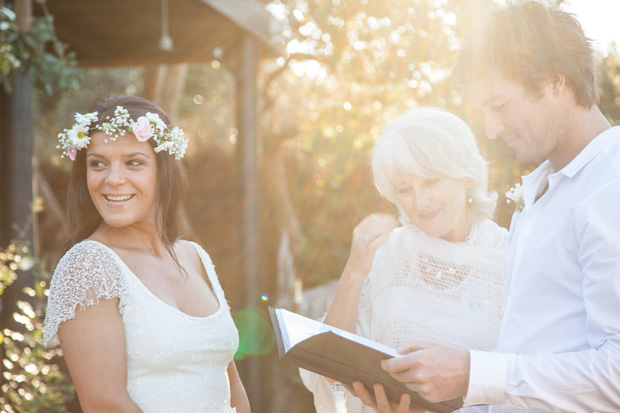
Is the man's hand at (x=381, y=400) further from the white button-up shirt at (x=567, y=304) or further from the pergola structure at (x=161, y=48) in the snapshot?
the pergola structure at (x=161, y=48)

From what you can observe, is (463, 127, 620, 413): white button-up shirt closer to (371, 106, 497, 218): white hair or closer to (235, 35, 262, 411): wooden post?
(371, 106, 497, 218): white hair

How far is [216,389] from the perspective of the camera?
8.63 ft

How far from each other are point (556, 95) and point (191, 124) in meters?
13.9

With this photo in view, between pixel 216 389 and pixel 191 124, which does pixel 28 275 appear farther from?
pixel 191 124

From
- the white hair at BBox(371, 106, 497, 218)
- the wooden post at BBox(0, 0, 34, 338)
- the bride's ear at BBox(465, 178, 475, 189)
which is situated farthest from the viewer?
the wooden post at BBox(0, 0, 34, 338)

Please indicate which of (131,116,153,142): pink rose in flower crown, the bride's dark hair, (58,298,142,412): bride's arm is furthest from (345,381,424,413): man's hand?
(131,116,153,142): pink rose in flower crown

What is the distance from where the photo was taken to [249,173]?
610 cm

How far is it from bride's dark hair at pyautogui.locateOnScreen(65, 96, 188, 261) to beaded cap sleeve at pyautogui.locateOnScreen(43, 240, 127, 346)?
0.25 m

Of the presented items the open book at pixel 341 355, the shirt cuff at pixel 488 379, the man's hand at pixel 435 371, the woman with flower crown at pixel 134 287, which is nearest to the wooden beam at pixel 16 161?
the woman with flower crown at pixel 134 287

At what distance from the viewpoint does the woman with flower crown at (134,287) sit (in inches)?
89.2

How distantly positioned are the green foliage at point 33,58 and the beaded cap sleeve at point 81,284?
209cm

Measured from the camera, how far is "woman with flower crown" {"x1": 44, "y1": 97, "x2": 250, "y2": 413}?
7.43 feet

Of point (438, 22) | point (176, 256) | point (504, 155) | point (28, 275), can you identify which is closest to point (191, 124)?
point (438, 22)

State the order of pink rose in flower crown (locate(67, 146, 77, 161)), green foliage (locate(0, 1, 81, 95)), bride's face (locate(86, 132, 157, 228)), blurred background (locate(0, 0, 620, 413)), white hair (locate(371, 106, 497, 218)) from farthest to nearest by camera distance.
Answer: blurred background (locate(0, 0, 620, 413))
green foliage (locate(0, 1, 81, 95))
white hair (locate(371, 106, 497, 218))
pink rose in flower crown (locate(67, 146, 77, 161))
bride's face (locate(86, 132, 157, 228))
